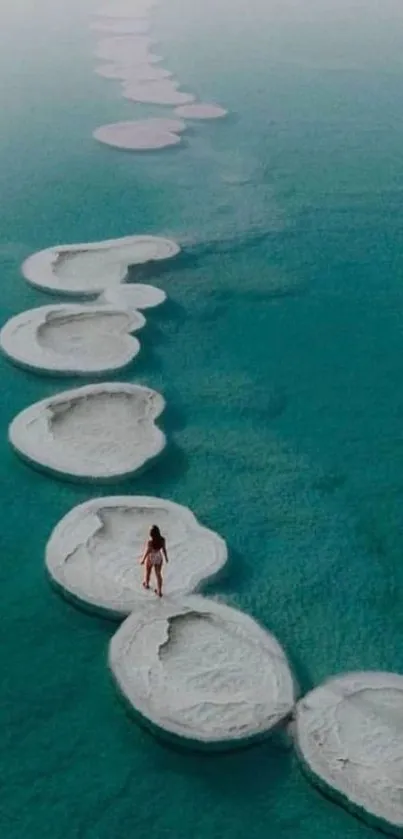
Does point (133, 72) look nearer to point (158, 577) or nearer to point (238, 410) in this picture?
point (238, 410)

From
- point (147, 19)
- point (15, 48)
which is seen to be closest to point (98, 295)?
point (15, 48)

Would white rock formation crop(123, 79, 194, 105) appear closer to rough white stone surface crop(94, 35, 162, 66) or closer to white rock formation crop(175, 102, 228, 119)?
white rock formation crop(175, 102, 228, 119)

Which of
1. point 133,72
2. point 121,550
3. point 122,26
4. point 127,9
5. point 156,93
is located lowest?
point 121,550

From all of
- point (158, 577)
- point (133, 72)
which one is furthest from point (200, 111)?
point (158, 577)

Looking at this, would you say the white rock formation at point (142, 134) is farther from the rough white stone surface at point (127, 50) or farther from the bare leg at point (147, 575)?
the bare leg at point (147, 575)

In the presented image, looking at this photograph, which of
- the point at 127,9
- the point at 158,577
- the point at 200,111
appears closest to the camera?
the point at 158,577

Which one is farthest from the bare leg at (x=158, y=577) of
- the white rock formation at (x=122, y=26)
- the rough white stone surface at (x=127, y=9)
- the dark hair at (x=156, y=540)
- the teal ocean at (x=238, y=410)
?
the rough white stone surface at (x=127, y=9)

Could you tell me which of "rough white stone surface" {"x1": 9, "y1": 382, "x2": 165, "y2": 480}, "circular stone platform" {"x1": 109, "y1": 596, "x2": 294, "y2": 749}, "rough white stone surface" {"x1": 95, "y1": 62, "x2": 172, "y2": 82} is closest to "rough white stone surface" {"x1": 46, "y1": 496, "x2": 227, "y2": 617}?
"circular stone platform" {"x1": 109, "y1": 596, "x2": 294, "y2": 749}
